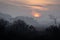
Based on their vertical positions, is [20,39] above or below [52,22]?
below

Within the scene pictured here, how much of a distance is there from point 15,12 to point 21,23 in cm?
21

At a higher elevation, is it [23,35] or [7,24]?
[7,24]

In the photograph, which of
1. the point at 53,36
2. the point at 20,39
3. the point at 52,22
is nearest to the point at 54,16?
the point at 52,22

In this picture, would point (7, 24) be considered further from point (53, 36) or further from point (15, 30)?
point (53, 36)

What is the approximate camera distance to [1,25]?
258 centimetres

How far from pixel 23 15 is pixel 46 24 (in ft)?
1.36

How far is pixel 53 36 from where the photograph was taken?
270 centimetres

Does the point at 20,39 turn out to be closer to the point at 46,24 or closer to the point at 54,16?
the point at 46,24

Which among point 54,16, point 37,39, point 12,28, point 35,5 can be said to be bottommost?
point 37,39

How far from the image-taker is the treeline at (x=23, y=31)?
2.58m

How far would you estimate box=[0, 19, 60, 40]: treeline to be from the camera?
8.46 ft

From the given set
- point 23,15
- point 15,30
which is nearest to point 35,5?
point 23,15

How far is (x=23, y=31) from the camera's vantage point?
263cm

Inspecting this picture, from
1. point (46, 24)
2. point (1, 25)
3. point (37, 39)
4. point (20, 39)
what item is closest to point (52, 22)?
point (46, 24)
